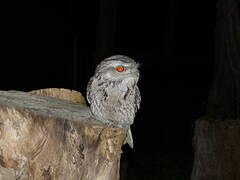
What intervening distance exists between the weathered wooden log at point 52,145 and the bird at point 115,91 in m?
0.31

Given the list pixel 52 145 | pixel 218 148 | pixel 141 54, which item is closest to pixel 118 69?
pixel 52 145

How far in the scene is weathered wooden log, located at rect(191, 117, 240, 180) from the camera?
178 inches

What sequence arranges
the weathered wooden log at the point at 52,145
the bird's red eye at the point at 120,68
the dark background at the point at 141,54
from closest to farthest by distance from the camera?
the weathered wooden log at the point at 52,145 < the bird's red eye at the point at 120,68 < the dark background at the point at 141,54

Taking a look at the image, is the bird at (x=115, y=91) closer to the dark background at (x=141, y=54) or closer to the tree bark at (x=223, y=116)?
the tree bark at (x=223, y=116)

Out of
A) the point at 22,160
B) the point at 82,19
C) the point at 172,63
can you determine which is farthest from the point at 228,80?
the point at 172,63

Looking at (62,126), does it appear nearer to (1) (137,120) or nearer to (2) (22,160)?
(2) (22,160)

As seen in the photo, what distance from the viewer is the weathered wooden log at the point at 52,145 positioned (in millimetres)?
2791

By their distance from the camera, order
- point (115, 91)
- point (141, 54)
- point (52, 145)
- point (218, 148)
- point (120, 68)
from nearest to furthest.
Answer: point (52, 145)
point (120, 68)
point (115, 91)
point (218, 148)
point (141, 54)

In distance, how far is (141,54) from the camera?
1324cm

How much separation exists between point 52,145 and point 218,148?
7.75ft

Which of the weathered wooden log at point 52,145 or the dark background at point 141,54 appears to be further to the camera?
the dark background at point 141,54

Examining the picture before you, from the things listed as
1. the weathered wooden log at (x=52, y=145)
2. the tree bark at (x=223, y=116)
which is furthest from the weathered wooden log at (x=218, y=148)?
the weathered wooden log at (x=52, y=145)

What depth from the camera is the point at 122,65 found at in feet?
10.3

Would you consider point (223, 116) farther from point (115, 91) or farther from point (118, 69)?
point (118, 69)
